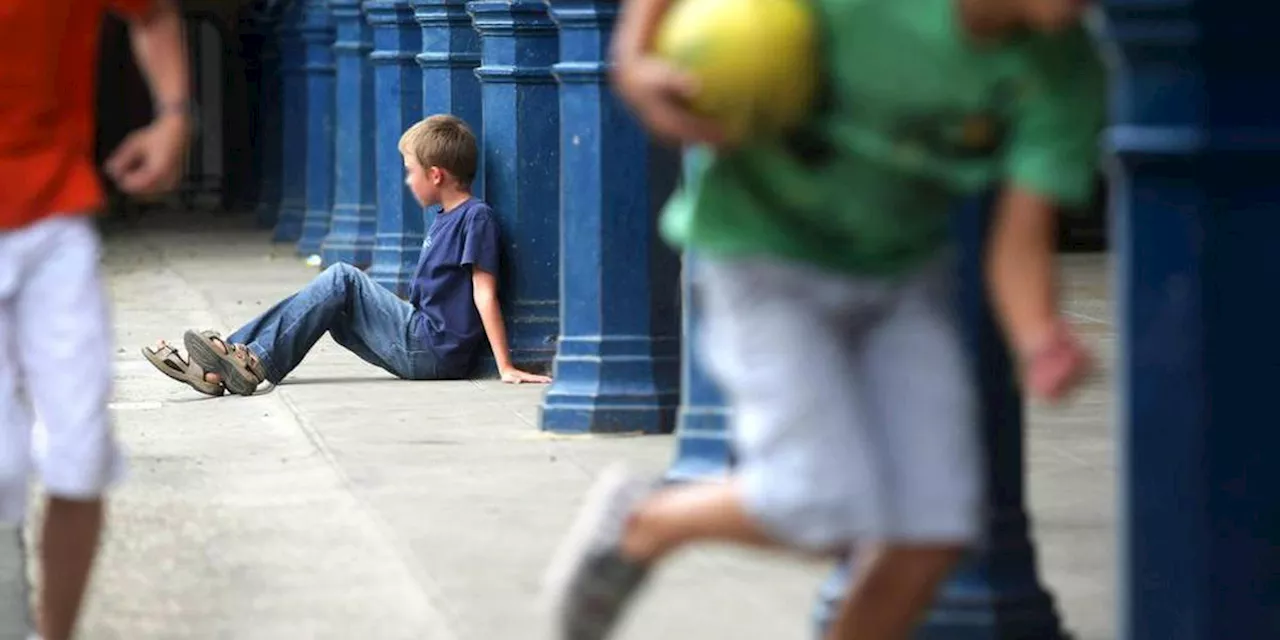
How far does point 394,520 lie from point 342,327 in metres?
3.58

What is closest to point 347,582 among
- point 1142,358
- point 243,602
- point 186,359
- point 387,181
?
point 243,602

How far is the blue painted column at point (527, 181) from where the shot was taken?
1152cm

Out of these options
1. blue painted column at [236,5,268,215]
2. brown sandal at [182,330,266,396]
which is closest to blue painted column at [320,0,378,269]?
brown sandal at [182,330,266,396]

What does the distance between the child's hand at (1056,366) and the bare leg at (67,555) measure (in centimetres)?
192

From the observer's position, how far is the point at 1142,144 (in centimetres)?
481

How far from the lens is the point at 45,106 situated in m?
5.27

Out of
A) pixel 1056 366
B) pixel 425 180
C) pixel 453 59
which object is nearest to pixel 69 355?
pixel 1056 366

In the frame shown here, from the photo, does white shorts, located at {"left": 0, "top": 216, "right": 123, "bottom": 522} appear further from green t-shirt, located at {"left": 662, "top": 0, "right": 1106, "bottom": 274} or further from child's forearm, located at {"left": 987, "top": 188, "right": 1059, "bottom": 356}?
child's forearm, located at {"left": 987, "top": 188, "right": 1059, "bottom": 356}

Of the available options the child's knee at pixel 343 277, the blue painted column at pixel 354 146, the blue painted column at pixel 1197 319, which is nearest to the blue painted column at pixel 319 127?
the blue painted column at pixel 354 146

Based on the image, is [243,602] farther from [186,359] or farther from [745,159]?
[186,359]

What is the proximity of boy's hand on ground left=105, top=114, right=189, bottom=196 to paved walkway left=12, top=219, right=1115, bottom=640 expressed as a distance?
1252 millimetres

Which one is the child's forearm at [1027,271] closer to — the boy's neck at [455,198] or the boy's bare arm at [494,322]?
the boy's bare arm at [494,322]

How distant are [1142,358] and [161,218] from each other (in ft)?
71.6

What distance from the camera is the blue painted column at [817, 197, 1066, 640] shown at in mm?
5699
